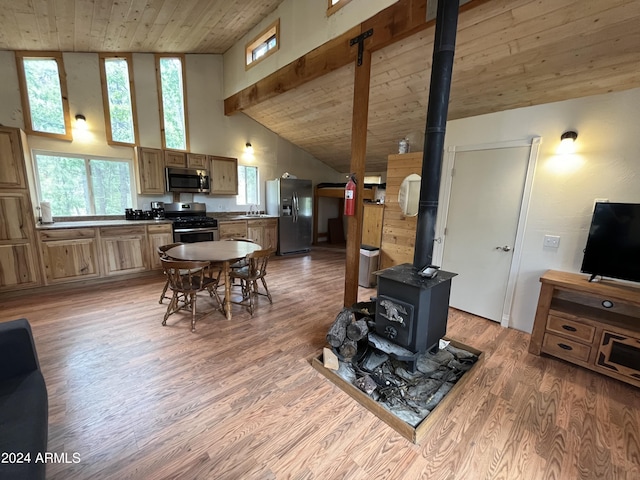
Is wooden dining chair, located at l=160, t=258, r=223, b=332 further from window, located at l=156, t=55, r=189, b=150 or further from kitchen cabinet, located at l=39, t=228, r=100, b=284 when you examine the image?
window, located at l=156, t=55, r=189, b=150

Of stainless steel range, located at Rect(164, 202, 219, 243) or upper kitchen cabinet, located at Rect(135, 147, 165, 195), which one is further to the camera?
stainless steel range, located at Rect(164, 202, 219, 243)

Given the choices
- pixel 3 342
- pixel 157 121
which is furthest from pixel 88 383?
pixel 157 121

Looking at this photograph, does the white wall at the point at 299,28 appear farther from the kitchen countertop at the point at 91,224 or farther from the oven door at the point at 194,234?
the kitchen countertop at the point at 91,224

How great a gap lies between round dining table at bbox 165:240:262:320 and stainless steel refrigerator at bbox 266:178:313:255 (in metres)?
2.61

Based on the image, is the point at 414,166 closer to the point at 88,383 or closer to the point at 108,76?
the point at 88,383

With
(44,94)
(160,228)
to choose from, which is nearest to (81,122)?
(44,94)

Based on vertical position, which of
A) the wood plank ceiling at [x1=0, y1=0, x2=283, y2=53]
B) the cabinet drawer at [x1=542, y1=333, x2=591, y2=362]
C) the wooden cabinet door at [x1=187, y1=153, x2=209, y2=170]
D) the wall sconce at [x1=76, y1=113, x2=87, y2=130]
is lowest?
the cabinet drawer at [x1=542, y1=333, x2=591, y2=362]

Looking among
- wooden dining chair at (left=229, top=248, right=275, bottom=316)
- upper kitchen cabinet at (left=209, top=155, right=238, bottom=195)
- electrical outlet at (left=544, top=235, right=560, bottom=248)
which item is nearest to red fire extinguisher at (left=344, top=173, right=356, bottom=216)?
wooden dining chair at (left=229, top=248, right=275, bottom=316)

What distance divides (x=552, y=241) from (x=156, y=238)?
17.9ft

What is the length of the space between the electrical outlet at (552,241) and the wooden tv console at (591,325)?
0.26 m

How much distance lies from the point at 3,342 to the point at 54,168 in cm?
395

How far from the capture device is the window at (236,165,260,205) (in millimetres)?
6184

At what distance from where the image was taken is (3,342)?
1403 mm

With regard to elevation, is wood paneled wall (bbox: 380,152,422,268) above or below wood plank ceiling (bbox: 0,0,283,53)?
below
